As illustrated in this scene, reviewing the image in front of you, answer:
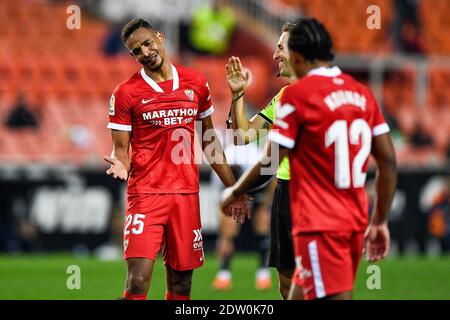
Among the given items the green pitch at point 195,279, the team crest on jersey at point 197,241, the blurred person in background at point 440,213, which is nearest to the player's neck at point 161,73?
the team crest on jersey at point 197,241

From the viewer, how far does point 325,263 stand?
5746mm

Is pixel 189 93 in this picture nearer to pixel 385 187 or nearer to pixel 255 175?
pixel 255 175

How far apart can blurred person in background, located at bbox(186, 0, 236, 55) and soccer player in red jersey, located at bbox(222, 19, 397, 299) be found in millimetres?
16688

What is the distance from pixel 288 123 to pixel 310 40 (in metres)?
0.49

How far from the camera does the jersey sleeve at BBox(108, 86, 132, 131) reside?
7504 mm

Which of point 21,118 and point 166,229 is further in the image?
point 21,118

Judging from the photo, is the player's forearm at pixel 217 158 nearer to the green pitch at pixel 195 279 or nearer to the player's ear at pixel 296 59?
the player's ear at pixel 296 59

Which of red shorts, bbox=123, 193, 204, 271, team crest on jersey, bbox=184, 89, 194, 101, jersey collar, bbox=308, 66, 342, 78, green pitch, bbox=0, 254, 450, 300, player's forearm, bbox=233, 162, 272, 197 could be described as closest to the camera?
jersey collar, bbox=308, 66, 342, 78

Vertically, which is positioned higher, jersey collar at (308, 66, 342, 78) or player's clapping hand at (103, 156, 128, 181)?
jersey collar at (308, 66, 342, 78)

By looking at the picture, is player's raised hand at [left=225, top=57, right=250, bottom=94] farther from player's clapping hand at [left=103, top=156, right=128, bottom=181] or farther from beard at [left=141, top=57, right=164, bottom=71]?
player's clapping hand at [left=103, top=156, right=128, bottom=181]

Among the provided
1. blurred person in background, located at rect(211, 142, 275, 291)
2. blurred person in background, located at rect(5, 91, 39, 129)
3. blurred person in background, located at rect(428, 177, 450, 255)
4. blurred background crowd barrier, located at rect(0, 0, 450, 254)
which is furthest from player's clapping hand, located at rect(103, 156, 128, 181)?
blurred person in background, located at rect(5, 91, 39, 129)

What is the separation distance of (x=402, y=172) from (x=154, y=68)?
983cm

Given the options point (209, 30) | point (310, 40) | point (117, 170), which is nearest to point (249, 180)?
point (310, 40)

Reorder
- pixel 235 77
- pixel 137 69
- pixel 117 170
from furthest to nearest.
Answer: pixel 137 69 → pixel 235 77 → pixel 117 170
